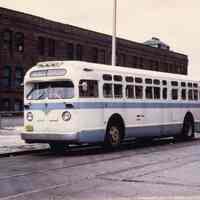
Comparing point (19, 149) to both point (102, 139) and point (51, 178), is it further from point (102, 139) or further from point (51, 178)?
point (51, 178)

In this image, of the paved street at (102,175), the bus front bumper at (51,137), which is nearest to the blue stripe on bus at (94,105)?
the bus front bumper at (51,137)

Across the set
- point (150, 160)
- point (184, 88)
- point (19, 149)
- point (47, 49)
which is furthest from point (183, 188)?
point (47, 49)

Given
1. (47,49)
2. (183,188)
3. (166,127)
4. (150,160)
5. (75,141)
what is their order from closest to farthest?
(183,188) < (150,160) < (75,141) < (166,127) < (47,49)

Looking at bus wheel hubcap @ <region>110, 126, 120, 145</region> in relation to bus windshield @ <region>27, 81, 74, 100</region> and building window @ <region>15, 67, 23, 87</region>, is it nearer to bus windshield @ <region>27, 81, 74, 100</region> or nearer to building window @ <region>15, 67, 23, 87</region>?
bus windshield @ <region>27, 81, 74, 100</region>

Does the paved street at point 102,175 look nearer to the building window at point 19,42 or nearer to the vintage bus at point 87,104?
the vintage bus at point 87,104

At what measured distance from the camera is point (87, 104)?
1700 cm

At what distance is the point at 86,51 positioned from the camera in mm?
59469

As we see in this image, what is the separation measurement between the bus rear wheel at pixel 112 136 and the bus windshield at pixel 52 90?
6.53 feet

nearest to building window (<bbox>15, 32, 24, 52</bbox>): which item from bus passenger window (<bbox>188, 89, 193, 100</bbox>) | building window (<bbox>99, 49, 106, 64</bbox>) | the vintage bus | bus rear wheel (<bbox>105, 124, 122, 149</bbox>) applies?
building window (<bbox>99, 49, 106, 64</bbox>)

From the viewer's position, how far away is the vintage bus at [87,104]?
55.0 feet

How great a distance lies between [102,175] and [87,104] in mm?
5092

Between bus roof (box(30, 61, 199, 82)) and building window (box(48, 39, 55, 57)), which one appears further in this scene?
building window (box(48, 39, 55, 57))

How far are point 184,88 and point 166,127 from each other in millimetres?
2463

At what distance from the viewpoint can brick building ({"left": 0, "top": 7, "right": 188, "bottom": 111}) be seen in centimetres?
4791
